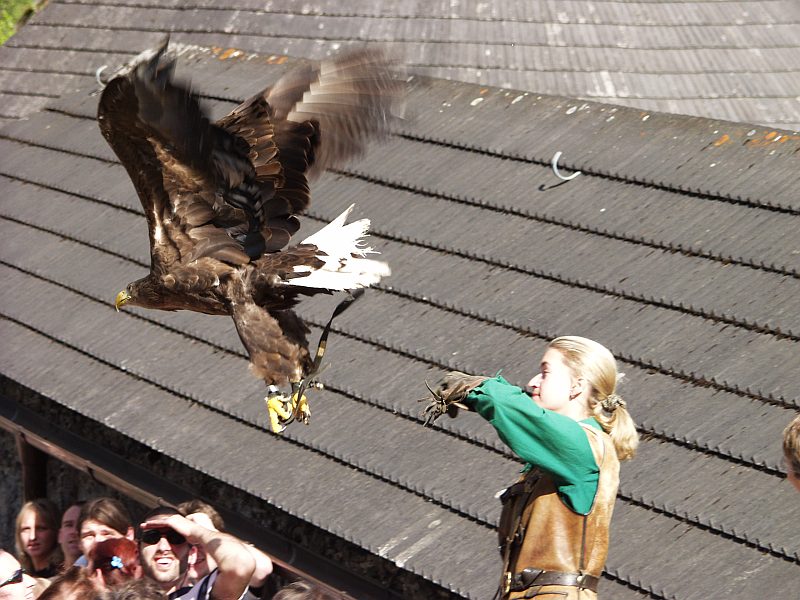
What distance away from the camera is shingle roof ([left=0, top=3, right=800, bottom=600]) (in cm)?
432

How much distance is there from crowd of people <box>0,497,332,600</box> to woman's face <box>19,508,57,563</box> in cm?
A: 31

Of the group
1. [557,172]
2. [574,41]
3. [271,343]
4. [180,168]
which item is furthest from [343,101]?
[574,41]

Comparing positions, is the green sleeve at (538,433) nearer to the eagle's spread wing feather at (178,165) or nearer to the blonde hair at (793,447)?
the blonde hair at (793,447)

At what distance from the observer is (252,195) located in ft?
14.5

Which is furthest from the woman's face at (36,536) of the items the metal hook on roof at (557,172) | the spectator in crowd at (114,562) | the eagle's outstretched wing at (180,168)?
the metal hook on roof at (557,172)

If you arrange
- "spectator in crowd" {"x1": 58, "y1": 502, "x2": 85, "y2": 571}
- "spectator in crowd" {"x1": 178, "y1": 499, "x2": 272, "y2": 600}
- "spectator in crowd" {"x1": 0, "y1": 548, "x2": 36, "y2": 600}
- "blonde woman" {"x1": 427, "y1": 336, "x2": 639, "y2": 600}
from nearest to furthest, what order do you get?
"blonde woman" {"x1": 427, "y1": 336, "x2": 639, "y2": 600}
"spectator in crowd" {"x1": 0, "y1": 548, "x2": 36, "y2": 600}
"spectator in crowd" {"x1": 178, "y1": 499, "x2": 272, "y2": 600}
"spectator in crowd" {"x1": 58, "y1": 502, "x2": 85, "y2": 571}

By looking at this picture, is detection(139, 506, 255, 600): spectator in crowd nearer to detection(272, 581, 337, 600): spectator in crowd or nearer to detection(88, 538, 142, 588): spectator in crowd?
detection(88, 538, 142, 588): spectator in crowd

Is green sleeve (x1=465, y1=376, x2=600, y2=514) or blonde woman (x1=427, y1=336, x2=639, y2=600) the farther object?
blonde woman (x1=427, y1=336, x2=639, y2=600)

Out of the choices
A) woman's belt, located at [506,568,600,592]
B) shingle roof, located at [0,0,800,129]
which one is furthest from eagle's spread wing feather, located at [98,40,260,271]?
shingle roof, located at [0,0,800,129]

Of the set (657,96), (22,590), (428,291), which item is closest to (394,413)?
(428,291)

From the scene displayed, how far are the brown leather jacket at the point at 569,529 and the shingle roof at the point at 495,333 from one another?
1.20 metres

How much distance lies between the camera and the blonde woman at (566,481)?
278 cm

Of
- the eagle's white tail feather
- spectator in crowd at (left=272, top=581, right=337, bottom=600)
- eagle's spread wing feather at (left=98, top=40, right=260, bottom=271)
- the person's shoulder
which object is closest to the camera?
spectator in crowd at (left=272, top=581, right=337, bottom=600)

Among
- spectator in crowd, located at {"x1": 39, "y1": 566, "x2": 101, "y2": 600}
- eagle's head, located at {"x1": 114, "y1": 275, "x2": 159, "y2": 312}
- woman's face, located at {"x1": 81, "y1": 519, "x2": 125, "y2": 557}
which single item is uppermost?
eagle's head, located at {"x1": 114, "y1": 275, "x2": 159, "y2": 312}
